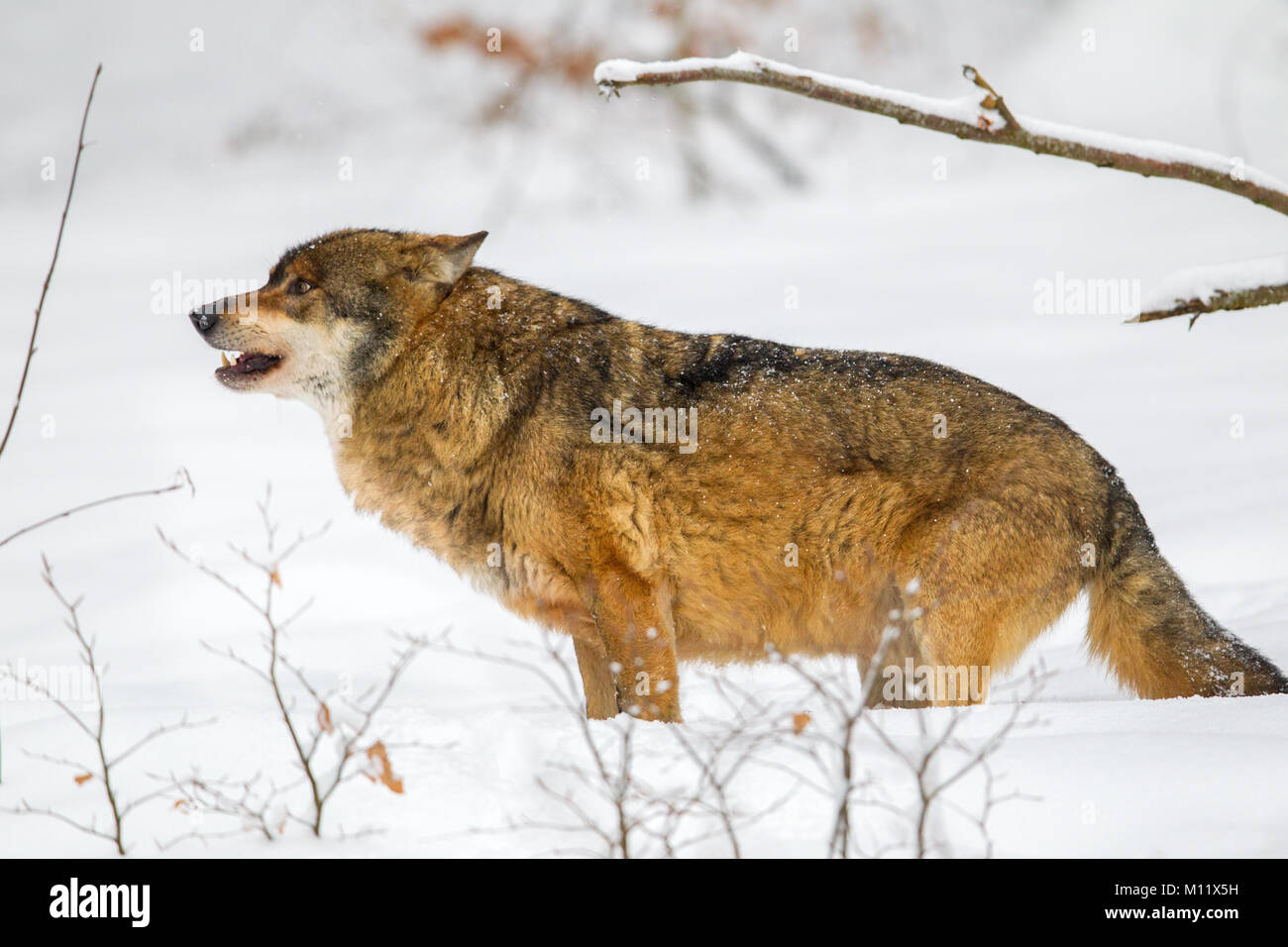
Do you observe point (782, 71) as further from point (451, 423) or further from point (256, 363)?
point (256, 363)

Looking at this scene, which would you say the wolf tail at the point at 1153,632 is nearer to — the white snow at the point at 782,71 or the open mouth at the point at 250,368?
the white snow at the point at 782,71

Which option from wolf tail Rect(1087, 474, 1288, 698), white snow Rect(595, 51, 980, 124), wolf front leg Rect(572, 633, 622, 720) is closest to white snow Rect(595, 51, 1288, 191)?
white snow Rect(595, 51, 980, 124)

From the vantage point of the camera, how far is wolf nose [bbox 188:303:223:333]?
213 inches

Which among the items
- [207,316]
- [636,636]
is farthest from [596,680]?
[207,316]

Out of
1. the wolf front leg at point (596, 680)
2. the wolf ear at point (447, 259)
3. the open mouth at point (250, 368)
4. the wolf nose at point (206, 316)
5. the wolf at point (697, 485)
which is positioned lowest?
the wolf front leg at point (596, 680)

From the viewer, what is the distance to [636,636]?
5105 mm

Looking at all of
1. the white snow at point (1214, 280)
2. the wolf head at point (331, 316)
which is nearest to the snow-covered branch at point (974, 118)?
the white snow at point (1214, 280)

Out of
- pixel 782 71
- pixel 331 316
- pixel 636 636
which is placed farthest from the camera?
pixel 331 316

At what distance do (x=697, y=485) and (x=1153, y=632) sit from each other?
2033 mm

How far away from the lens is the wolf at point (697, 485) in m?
5.15

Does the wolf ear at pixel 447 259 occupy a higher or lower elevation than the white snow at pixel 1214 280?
higher

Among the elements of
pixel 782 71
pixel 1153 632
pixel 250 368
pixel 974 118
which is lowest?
pixel 1153 632

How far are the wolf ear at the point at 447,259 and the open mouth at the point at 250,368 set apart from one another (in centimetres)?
76

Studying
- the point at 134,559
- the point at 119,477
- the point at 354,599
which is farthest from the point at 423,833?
the point at 119,477
